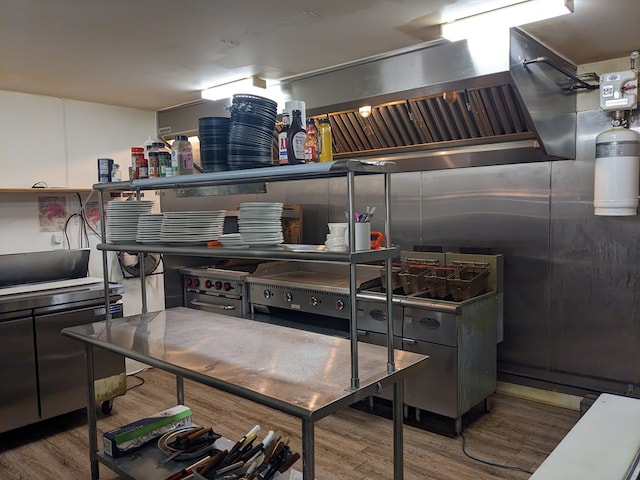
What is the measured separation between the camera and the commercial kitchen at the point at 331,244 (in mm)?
1969

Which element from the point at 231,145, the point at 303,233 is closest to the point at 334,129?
the point at 303,233

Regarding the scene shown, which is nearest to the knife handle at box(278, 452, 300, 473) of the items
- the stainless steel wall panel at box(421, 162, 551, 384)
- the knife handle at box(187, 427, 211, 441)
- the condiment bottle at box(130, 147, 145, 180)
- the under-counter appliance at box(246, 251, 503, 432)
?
the knife handle at box(187, 427, 211, 441)

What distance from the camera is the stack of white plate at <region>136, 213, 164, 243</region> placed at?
2369 mm

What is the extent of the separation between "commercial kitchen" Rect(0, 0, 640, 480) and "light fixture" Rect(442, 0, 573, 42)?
1 centimetres

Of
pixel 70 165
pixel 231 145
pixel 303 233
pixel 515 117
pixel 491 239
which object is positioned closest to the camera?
pixel 231 145

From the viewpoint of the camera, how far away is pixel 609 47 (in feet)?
9.52

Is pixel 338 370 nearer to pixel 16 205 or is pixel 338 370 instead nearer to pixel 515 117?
pixel 515 117

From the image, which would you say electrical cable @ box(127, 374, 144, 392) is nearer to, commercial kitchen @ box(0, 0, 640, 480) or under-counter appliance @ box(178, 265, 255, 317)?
commercial kitchen @ box(0, 0, 640, 480)

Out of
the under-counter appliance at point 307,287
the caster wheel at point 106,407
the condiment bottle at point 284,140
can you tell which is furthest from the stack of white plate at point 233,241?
the caster wheel at point 106,407

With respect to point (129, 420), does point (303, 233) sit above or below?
above

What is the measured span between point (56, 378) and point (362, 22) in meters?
2.96

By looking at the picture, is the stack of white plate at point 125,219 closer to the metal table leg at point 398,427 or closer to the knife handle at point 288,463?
the knife handle at point 288,463

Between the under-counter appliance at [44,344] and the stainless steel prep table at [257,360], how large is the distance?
838 mm

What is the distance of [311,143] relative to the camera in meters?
1.80
